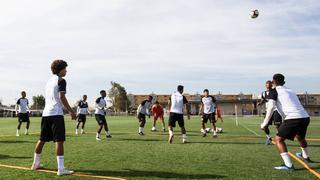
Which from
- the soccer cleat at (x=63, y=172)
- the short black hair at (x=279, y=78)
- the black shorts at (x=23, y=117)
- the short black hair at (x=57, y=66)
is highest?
the short black hair at (x=57, y=66)

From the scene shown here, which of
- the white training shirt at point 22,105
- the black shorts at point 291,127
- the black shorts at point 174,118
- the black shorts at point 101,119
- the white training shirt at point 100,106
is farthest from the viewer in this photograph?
the white training shirt at point 22,105

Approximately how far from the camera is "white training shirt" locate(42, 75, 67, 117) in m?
8.62

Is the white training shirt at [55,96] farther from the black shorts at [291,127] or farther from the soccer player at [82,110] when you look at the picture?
the soccer player at [82,110]

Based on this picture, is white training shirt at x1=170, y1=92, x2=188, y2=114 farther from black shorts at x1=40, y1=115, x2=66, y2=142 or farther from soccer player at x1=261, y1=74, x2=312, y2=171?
black shorts at x1=40, y1=115, x2=66, y2=142

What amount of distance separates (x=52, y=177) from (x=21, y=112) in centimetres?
1372

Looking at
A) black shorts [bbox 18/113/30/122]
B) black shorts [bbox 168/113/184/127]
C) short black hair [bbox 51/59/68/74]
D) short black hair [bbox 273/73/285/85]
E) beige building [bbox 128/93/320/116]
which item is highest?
beige building [bbox 128/93/320/116]

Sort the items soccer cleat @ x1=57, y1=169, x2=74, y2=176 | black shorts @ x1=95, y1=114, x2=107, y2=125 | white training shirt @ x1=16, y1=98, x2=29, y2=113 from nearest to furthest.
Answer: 1. soccer cleat @ x1=57, y1=169, x2=74, y2=176
2. black shorts @ x1=95, y1=114, x2=107, y2=125
3. white training shirt @ x1=16, y1=98, x2=29, y2=113

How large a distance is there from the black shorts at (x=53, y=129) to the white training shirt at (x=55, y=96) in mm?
112

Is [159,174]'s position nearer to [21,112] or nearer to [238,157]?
[238,157]

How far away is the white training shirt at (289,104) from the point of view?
8.98 metres

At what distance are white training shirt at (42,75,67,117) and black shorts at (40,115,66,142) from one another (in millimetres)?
112

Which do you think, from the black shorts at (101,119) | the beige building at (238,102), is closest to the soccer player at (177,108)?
the black shorts at (101,119)

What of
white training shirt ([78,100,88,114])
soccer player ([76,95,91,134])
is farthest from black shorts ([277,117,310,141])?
white training shirt ([78,100,88,114])

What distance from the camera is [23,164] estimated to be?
31.6 feet
